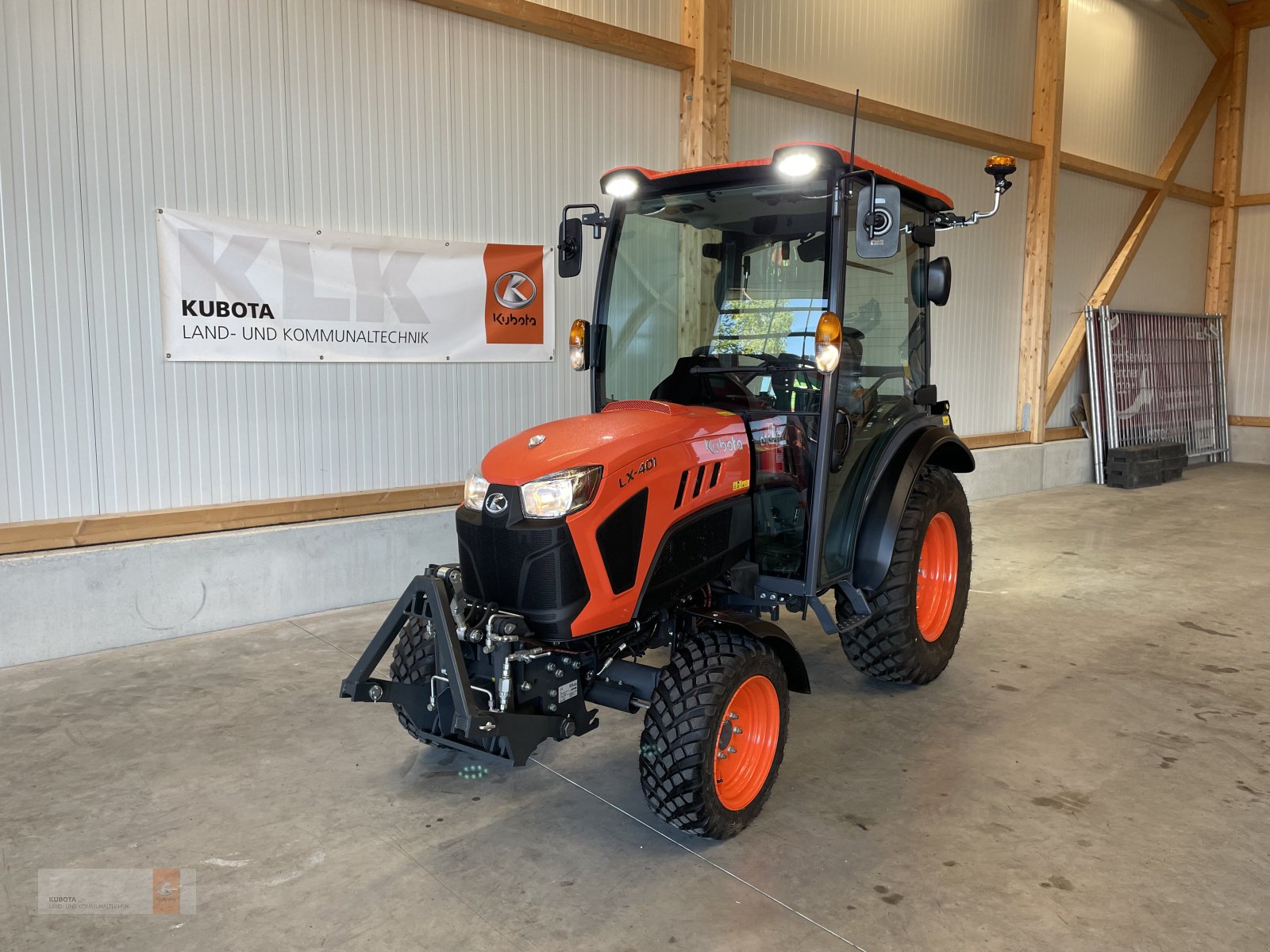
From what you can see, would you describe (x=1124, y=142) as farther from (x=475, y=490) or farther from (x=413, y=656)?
(x=413, y=656)

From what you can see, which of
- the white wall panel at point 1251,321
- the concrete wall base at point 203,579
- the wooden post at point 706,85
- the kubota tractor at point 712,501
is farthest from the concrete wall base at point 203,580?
the white wall panel at point 1251,321

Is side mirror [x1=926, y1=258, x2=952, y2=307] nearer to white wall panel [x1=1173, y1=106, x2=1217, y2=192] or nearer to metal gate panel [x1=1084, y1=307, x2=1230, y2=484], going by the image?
metal gate panel [x1=1084, y1=307, x2=1230, y2=484]

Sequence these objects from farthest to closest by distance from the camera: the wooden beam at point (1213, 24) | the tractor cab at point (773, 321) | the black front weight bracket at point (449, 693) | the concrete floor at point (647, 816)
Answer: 1. the wooden beam at point (1213, 24)
2. the tractor cab at point (773, 321)
3. the black front weight bracket at point (449, 693)
4. the concrete floor at point (647, 816)

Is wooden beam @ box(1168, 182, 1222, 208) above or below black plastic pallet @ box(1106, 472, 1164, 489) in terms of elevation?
above

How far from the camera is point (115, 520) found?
445cm

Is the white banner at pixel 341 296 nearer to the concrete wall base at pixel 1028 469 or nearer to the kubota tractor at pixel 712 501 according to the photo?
the kubota tractor at pixel 712 501

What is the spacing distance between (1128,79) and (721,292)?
965 centimetres

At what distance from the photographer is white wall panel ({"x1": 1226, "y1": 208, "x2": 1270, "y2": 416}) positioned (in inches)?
485

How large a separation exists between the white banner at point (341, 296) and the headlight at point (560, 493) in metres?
2.79

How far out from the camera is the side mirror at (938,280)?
11.9 feet

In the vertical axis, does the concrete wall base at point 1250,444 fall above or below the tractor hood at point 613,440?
below

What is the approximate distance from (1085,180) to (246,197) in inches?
353

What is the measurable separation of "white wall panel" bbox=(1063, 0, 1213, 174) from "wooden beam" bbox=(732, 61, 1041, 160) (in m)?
1.27

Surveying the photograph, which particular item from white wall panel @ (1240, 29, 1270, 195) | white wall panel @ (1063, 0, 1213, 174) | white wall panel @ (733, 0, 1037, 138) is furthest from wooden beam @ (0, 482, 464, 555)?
white wall panel @ (1240, 29, 1270, 195)
